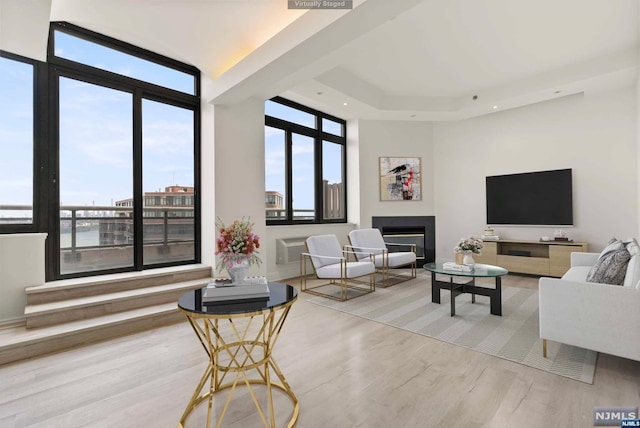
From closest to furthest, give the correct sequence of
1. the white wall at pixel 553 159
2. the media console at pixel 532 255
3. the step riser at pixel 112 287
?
1. the step riser at pixel 112 287
2. the white wall at pixel 553 159
3. the media console at pixel 532 255

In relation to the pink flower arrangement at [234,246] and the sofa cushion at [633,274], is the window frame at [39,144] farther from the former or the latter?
the sofa cushion at [633,274]

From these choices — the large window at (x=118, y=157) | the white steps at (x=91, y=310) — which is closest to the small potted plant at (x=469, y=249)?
the white steps at (x=91, y=310)

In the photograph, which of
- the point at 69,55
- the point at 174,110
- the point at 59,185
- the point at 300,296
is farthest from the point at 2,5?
the point at 300,296

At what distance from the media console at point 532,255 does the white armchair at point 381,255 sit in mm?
1435

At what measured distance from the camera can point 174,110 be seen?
4.39 metres

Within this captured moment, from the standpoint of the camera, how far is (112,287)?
354 centimetres

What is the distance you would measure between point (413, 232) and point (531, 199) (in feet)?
7.27

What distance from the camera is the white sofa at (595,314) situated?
84.2 inches

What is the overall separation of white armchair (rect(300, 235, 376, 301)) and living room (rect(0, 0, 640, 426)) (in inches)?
24.6

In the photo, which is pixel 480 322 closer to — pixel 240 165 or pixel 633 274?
pixel 633 274

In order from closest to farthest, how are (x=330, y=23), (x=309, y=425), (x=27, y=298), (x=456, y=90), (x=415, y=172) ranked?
(x=309, y=425) < (x=330, y=23) < (x=27, y=298) < (x=456, y=90) < (x=415, y=172)

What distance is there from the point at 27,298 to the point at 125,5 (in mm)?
3028

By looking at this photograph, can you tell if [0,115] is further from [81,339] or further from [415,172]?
[415,172]

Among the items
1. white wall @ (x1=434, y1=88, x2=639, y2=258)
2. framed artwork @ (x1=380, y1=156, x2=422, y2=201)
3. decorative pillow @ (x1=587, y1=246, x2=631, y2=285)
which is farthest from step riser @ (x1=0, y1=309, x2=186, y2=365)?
white wall @ (x1=434, y1=88, x2=639, y2=258)
